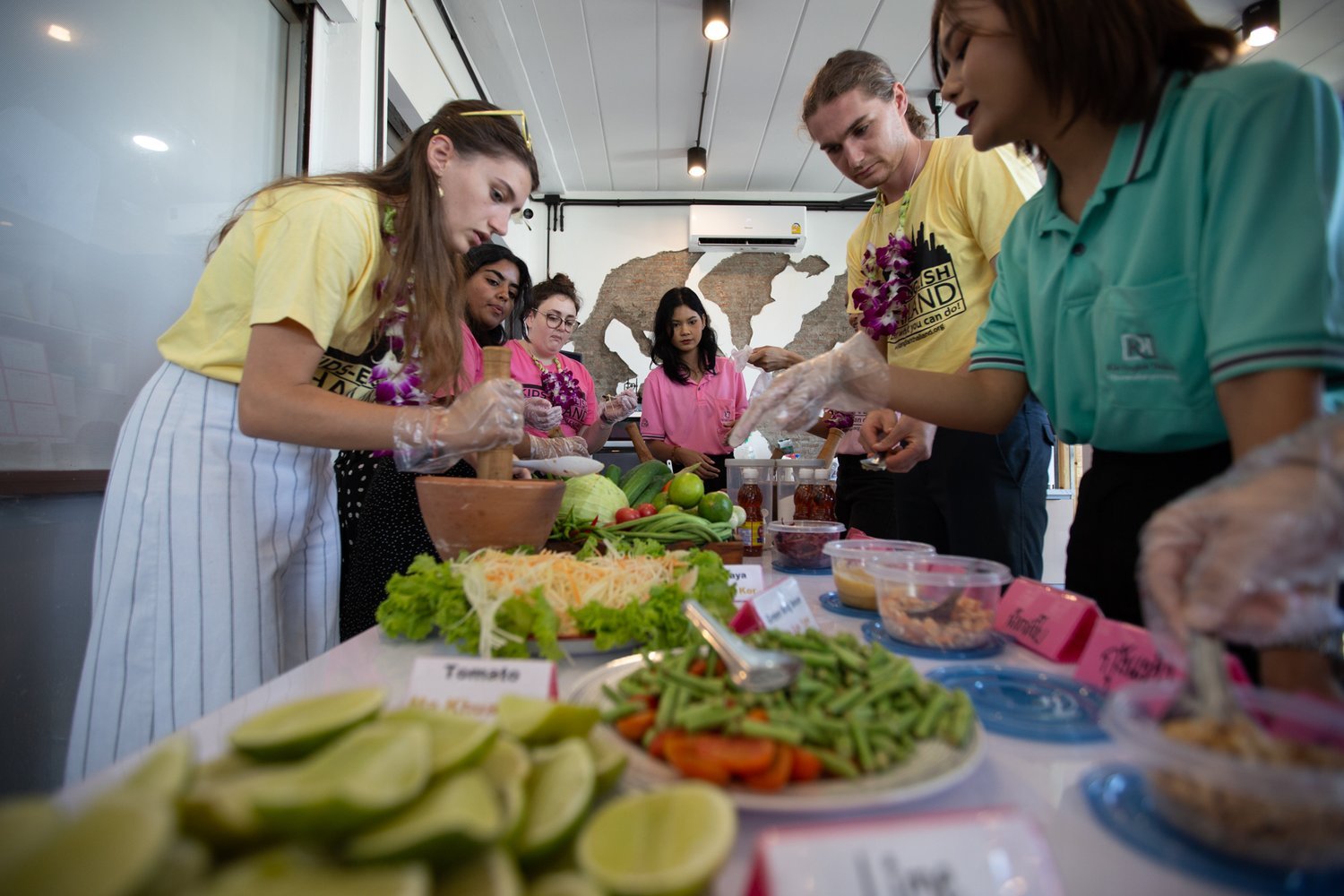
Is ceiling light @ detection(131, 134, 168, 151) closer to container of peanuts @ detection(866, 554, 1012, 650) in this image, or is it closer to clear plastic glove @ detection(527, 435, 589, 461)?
clear plastic glove @ detection(527, 435, 589, 461)

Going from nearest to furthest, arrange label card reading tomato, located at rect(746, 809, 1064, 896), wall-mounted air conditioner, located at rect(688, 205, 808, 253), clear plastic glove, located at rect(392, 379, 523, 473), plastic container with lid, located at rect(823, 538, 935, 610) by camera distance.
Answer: label card reading tomato, located at rect(746, 809, 1064, 896), plastic container with lid, located at rect(823, 538, 935, 610), clear plastic glove, located at rect(392, 379, 523, 473), wall-mounted air conditioner, located at rect(688, 205, 808, 253)

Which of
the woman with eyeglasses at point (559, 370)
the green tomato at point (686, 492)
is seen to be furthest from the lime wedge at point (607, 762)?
the woman with eyeglasses at point (559, 370)

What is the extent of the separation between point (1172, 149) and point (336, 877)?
1384 mm

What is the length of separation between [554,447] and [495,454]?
1352 mm

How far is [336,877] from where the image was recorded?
1.28 ft

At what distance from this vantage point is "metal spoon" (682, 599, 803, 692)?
2.40ft

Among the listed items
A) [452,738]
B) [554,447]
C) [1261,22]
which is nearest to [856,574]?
[452,738]

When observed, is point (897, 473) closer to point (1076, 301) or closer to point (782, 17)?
point (1076, 301)

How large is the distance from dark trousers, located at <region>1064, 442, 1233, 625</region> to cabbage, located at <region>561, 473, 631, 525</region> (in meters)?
1.18

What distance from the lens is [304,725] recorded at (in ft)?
1.77

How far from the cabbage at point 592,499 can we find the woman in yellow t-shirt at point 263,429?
0.49 metres

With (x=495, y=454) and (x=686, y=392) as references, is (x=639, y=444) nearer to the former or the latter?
(x=686, y=392)

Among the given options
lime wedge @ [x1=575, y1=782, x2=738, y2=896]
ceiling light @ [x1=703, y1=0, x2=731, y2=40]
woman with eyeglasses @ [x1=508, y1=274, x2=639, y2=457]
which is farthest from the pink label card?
ceiling light @ [x1=703, y1=0, x2=731, y2=40]

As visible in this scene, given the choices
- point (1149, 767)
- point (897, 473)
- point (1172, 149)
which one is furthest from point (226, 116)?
point (1149, 767)
